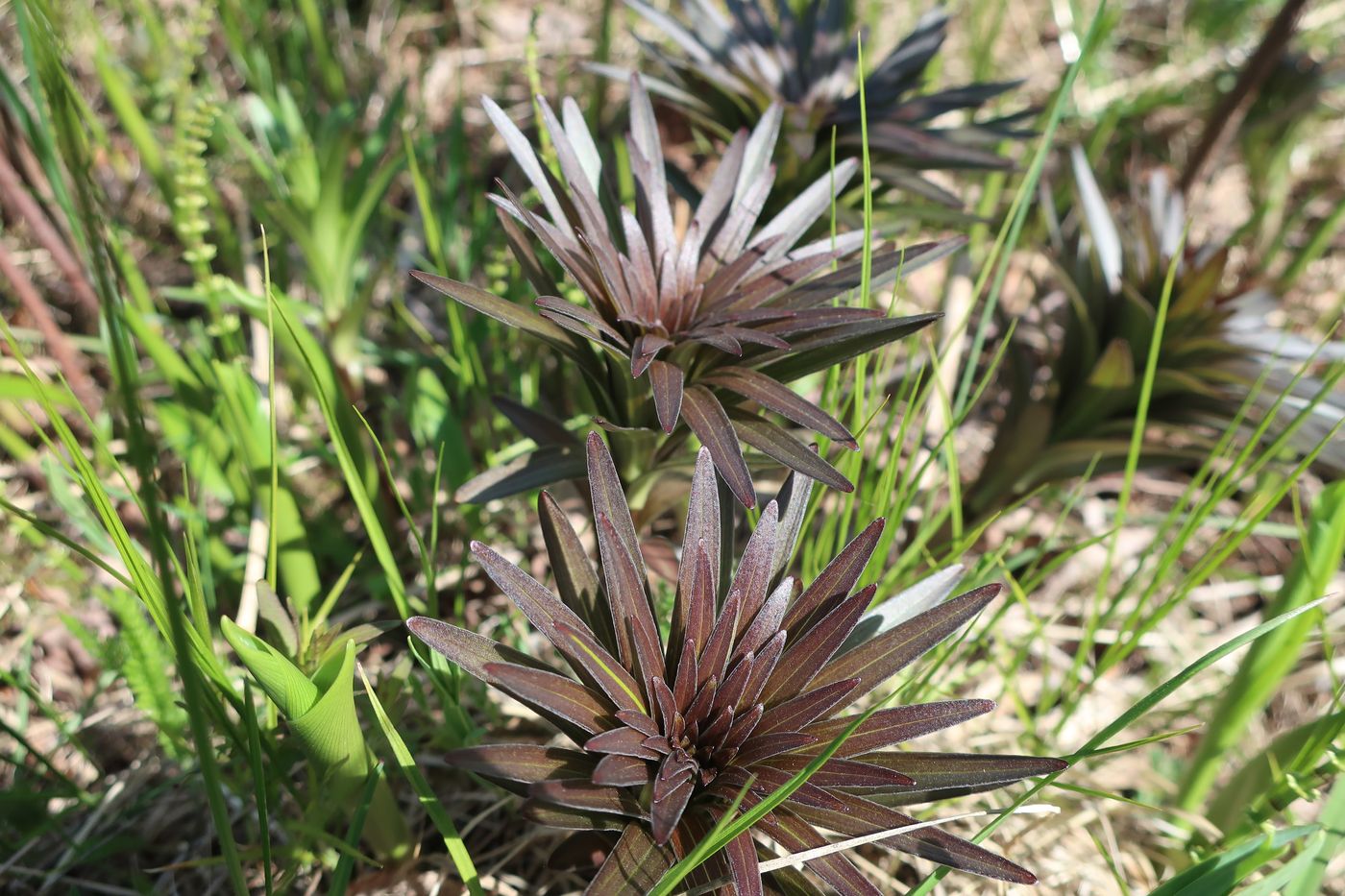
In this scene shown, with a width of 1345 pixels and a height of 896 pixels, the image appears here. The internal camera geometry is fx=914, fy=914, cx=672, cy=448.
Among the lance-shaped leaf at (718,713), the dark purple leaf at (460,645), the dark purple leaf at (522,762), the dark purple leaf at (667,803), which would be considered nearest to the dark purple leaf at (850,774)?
the lance-shaped leaf at (718,713)

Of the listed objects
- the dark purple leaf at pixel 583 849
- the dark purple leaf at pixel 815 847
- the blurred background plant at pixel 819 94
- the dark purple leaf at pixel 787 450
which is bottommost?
the dark purple leaf at pixel 583 849

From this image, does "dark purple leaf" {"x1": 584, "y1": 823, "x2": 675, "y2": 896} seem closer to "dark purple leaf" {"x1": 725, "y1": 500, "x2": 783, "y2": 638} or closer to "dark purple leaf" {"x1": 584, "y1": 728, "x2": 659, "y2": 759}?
"dark purple leaf" {"x1": 584, "y1": 728, "x2": 659, "y2": 759}

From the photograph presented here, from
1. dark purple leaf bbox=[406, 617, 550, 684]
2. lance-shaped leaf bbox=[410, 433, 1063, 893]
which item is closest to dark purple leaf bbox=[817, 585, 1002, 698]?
lance-shaped leaf bbox=[410, 433, 1063, 893]

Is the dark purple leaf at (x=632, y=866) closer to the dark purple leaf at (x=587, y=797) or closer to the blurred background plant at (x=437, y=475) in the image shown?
the dark purple leaf at (x=587, y=797)

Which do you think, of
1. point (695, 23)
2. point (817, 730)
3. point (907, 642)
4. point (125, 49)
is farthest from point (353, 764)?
point (125, 49)

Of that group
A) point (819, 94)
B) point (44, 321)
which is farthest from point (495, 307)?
point (44, 321)

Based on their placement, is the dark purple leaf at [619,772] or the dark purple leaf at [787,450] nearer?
the dark purple leaf at [619,772]

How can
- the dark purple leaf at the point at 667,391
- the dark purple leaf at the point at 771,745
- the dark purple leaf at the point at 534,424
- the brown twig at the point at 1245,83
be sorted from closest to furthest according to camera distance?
1. the dark purple leaf at the point at 771,745
2. the dark purple leaf at the point at 667,391
3. the dark purple leaf at the point at 534,424
4. the brown twig at the point at 1245,83
